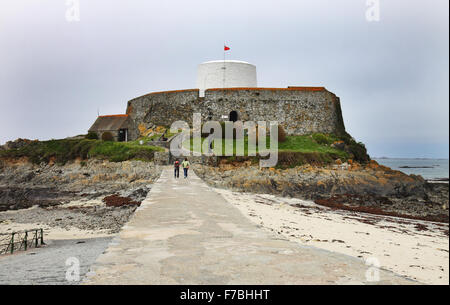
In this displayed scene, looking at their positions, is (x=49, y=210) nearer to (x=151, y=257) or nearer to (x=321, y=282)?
(x=151, y=257)

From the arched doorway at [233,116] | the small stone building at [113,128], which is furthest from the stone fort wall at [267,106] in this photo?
the small stone building at [113,128]

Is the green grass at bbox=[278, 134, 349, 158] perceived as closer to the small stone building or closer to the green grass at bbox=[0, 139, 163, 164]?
the green grass at bbox=[0, 139, 163, 164]

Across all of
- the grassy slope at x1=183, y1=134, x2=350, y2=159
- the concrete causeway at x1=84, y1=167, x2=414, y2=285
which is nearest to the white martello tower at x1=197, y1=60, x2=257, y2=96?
the grassy slope at x1=183, y1=134, x2=350, y2=159

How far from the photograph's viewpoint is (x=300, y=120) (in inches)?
1345

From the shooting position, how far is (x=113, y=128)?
39656mm

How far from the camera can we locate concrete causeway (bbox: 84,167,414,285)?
308 centimetres

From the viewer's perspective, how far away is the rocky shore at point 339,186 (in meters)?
19.2

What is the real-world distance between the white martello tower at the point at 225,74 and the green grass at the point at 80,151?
12.4m

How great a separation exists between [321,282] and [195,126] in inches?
1261

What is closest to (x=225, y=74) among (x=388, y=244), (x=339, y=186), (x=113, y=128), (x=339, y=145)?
(x=339, y=145)

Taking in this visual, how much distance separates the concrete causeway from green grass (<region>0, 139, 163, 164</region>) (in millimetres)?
20556

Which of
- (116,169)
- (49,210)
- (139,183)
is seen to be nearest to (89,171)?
(116,169)

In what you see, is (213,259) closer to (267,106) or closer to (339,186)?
(339,186)

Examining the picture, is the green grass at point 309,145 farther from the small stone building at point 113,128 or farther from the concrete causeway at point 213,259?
the concrete causeway at point 213,259
